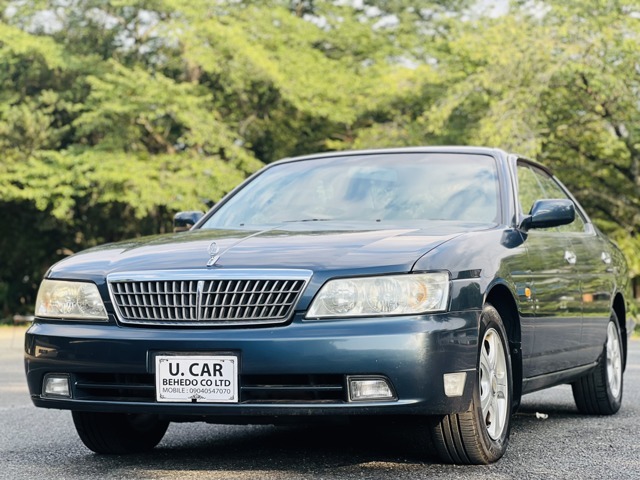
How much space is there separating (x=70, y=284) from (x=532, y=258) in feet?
7.80

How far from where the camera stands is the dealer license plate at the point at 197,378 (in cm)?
479

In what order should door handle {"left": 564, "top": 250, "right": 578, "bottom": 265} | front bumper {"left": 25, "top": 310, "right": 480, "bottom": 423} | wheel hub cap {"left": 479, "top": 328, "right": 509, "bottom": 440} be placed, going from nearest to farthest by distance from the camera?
1. front bumper {"left": 25, "top": 310, "right": 480, "bottom": 423}
2. wheel hub cap {"left": 479, "top": 328, "right": 509, "bottom": 440}
3. door handle {"left": 564, "top": 250, "right": 578, "bottom": 265}

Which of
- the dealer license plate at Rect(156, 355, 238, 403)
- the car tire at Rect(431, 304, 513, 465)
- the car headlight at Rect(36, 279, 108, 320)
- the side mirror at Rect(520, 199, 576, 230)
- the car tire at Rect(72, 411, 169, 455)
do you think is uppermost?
the side mirror at Rect(520, 199, 576, 230)

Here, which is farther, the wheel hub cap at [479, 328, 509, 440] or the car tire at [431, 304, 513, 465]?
the wheel hub cap at [479, 328, 509, 440]

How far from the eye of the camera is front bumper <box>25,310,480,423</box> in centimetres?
467

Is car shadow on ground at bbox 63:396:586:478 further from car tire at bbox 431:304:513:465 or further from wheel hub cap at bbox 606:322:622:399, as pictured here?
wheel hub cap at bbox 606:322:622:399

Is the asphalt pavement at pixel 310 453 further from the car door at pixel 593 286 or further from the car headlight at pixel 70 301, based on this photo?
the car headlight at pixel 70 301

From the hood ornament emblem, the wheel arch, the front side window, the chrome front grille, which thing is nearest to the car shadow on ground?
the wheel arch

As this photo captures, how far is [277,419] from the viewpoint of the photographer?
4.88 meters

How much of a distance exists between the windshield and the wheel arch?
1.83 feet

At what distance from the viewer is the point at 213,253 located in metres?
5.15

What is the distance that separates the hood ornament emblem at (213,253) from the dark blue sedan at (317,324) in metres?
0.01

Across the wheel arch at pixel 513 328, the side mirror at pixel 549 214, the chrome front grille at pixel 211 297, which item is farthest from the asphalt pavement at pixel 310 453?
the side mirror at pixel 549 214

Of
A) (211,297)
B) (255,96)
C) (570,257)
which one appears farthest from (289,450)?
(255,96)
